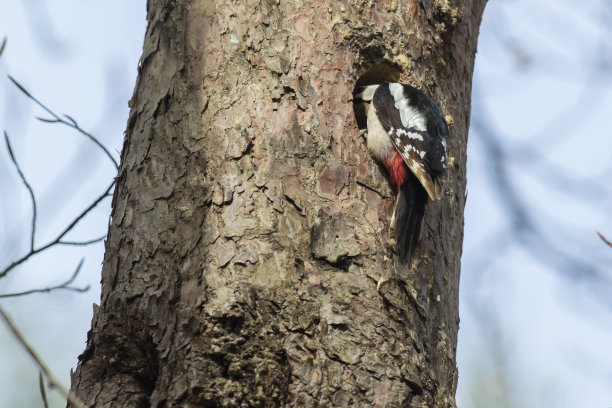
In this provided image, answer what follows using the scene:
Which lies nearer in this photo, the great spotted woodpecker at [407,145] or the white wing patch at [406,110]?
the great spotted woodpecker at [407,145]

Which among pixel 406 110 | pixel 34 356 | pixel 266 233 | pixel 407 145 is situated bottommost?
pixel 34 356

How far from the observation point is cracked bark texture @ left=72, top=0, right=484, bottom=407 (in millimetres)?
2252

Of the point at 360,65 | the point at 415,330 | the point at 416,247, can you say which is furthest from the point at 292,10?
the point at 415,330

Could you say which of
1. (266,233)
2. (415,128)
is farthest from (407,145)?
(266,233)

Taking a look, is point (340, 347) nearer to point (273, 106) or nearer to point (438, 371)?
point (438, 371)

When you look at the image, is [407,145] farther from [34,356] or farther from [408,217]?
[34,356]

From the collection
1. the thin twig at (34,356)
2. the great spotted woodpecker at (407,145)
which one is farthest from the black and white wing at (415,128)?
the thin twig at (34,356)

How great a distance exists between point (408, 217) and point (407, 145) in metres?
0.76

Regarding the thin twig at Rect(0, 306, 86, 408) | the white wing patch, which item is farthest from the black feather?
the thin twig at Rect(0, 306, 86, 408)

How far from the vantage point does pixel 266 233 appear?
2439 mm

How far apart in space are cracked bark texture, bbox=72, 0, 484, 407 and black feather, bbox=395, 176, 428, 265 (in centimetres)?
5

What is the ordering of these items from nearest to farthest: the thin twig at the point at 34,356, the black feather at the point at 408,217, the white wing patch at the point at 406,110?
the thin twig at the point at 34,356 < the black feather at the point at 408,217 < the white wing patch at the point at 406,110

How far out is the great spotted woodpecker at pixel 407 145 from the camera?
2699 millimetres

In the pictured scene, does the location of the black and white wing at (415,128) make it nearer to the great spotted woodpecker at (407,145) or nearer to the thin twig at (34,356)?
the great spotted woodpecker at (407,145)
